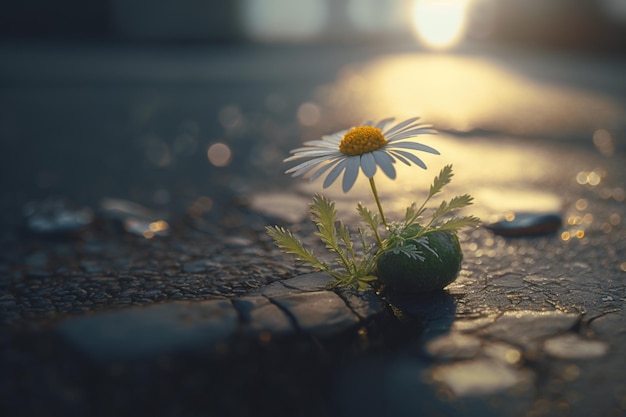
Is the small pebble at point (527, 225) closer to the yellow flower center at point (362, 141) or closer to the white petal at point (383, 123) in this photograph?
the white petal at point (383, 123)

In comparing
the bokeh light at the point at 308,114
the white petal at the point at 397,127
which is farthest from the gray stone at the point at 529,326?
the bokeh light at the point at 308,114

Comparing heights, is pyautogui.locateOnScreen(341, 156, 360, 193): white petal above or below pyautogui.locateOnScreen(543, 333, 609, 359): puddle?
above

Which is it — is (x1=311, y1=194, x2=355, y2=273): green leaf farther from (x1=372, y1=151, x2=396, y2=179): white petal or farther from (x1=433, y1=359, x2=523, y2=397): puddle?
(x1=433, y1=359, x2=523, y2=397): puddle

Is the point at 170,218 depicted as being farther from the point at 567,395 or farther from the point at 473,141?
the point at 473,141

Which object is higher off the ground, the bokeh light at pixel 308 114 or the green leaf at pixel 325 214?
the bokeh light at pixel 308 114

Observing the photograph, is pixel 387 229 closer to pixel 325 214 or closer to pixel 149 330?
pixel 325 214

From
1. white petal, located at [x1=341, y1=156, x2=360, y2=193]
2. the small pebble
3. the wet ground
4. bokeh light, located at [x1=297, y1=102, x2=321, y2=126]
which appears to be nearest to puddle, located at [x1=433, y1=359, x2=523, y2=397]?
the wet ground

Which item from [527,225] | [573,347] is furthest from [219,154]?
[573,347]
